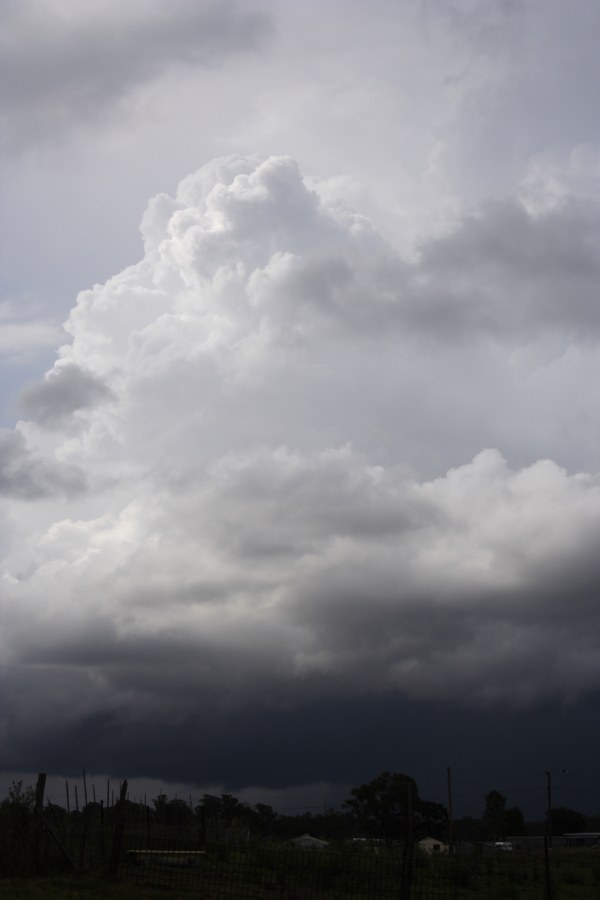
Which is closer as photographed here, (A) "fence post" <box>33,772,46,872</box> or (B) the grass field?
(B) the grass field

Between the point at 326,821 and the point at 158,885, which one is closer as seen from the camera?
the point at 158,885

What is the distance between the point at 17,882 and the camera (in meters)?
27.9

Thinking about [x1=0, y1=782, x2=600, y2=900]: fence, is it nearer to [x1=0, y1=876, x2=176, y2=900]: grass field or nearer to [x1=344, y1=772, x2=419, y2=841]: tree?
[x1=0, y1=876, x2=176, y2=900]: grass field

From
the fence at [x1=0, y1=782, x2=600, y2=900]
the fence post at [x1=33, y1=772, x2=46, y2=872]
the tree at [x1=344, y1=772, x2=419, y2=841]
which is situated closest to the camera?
the fence at [x1=0, y1=782, x2=600, y2=900]

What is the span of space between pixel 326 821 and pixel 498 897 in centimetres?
7250

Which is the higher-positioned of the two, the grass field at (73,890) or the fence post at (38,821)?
the fence post at (38,821)

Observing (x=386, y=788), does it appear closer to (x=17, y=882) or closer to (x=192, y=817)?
(x=192, y=817)

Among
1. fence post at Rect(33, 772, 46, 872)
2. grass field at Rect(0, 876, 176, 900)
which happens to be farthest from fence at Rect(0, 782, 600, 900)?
grass field at Rect(0, 876, 176, 900)

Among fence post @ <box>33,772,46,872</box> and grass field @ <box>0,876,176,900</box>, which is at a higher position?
fence post @ <box>33,772,46,872</box>

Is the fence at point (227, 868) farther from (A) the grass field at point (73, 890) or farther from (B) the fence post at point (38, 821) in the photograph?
(A) the grass field at point (73, 890)

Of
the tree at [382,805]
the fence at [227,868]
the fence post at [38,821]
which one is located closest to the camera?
the fence at [227,868]

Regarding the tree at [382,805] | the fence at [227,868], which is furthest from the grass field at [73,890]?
the tree at [382,805]

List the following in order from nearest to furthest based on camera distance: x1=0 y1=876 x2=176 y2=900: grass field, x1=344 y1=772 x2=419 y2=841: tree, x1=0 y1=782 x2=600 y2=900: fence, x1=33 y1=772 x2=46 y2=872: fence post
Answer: x1=0 y1=876 x2=176 y2=900: grass field, x1=0 y1=782 x2=600 y2=900: fence, x1=33 y1=772 x2=46 y2=872: fence post, x1=344 y1=772 x2=419 y2=841: tree

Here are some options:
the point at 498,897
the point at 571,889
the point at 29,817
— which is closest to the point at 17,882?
the point at 29,817
